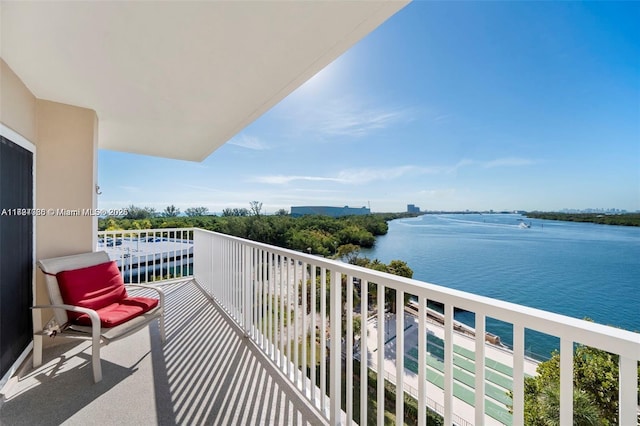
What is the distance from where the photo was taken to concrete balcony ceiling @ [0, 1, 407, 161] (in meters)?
1.75

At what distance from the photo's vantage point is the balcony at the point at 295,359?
1013 millimetres

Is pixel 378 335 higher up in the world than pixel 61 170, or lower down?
→ lower down

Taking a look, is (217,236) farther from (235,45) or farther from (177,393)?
(235,45)

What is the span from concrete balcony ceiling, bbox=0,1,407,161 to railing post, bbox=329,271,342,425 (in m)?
1.76

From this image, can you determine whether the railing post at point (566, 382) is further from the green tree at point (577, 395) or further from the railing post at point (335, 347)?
Answer: the railing post at point (335, 347)

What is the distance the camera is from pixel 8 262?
2312 millimetres

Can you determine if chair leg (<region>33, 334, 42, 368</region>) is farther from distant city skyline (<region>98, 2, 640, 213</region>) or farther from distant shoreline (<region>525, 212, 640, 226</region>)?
distant shoreline (<region>525, 212, 640, 226</region>)

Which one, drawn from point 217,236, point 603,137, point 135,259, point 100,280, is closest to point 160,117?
point 217,236

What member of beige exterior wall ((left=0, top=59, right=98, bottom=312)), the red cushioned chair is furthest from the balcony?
beige exterior wall ((left=0, top=59, right=98, bottom=312))

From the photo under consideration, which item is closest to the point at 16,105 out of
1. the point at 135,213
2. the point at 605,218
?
the point at 135,213

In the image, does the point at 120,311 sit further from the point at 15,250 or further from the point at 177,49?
the point at 177,49

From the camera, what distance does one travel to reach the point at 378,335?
157 cm

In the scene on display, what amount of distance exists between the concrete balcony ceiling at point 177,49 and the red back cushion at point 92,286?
1.89 metres

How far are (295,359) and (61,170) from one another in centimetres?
332
